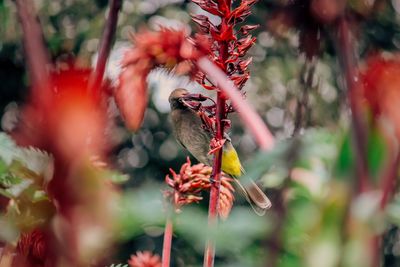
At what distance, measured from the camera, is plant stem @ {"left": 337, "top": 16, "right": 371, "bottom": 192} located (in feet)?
0.81

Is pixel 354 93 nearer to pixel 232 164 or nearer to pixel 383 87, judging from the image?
pixel 383 87

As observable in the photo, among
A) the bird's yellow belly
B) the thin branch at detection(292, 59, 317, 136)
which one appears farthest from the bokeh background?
the bird's yellow belly

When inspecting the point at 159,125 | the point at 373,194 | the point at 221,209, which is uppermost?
the point at 373,194

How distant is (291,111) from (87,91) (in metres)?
0.16

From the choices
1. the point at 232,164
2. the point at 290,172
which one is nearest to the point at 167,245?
the point at 290,172

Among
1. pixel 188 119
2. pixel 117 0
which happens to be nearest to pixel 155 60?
pixel 117 0

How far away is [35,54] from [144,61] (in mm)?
56

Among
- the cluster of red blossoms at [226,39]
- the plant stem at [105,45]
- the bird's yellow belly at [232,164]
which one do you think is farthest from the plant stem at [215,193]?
the bird's yellow belly at [232,164]

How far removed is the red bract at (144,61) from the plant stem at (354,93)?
60mm

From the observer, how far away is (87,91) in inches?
8.1

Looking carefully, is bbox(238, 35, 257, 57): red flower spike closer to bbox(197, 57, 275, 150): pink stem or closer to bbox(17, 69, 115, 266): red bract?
bbox(197, 57, 275, 150): pink stem

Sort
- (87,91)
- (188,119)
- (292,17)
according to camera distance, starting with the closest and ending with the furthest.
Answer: (87,91), (292,17), (188,119)

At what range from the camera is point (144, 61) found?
26 cm

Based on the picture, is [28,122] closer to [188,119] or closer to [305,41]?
[305,41]
